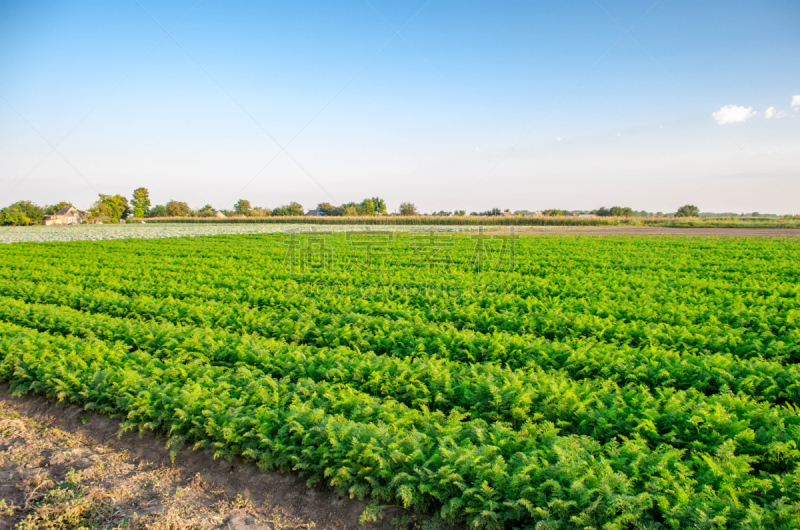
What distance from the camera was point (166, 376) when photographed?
595 cm

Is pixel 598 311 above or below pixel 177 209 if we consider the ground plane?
below

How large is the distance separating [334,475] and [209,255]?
20.1 metres

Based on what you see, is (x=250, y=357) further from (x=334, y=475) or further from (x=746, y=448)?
(x=746, y=448)

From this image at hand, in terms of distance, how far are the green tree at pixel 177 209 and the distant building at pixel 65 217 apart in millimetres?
24190

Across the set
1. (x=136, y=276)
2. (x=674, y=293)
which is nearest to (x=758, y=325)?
(x=674, y=293)

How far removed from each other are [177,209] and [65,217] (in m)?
31.1

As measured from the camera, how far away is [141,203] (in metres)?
141

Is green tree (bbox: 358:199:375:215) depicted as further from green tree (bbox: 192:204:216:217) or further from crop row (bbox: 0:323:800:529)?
crop row (bbox: 0:323:800:529)

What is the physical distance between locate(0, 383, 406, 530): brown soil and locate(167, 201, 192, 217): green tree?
489 feet

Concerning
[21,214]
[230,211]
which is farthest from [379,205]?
[21,214]

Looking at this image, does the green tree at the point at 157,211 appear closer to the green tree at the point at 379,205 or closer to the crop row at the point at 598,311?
the green tree at the point at 379,205

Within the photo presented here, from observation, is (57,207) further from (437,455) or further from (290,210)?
(437,455)

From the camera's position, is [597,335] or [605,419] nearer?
[605,419]

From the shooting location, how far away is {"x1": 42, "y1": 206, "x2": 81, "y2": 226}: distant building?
4074 inches
